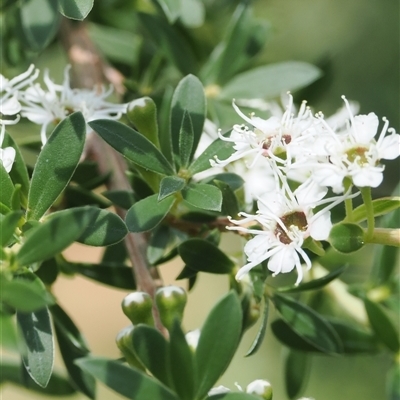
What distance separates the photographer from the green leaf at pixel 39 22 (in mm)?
805

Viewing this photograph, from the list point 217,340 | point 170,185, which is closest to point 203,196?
point 170,185

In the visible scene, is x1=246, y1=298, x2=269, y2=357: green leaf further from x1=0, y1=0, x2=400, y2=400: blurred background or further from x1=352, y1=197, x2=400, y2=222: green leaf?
x1=0, y1=0, x2=400, y2=400: blurred background

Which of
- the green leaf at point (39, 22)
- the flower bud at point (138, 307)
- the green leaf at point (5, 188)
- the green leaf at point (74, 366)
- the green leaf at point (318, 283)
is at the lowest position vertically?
the green leaf at point (74, 366)

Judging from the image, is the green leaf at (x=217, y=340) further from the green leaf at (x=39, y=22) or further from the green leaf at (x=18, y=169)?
the green leaf at (x=39, y=22)

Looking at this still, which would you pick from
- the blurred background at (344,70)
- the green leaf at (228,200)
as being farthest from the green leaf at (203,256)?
the blurred background at (344,70)

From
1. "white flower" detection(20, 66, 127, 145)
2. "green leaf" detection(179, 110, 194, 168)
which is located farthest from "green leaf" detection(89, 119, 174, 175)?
"white flower" detection(20, 66, 127, 145)

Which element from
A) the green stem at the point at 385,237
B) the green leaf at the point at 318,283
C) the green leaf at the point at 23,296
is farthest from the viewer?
the green leaf at the point at 318,283

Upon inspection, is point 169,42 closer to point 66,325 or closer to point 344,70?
point 66,325

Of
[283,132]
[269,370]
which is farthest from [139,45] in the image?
[269,370]

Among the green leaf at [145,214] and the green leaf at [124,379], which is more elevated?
the green leaf at [145,214]

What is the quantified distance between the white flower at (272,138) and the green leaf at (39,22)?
31cm

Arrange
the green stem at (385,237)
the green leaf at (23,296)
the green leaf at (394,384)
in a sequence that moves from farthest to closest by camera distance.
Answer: the green leaf at (394,384)
the green stem at (385,237)
the green leaf at (23,296)

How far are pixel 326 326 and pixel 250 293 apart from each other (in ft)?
0.29

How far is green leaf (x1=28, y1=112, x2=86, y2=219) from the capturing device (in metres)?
0.57
